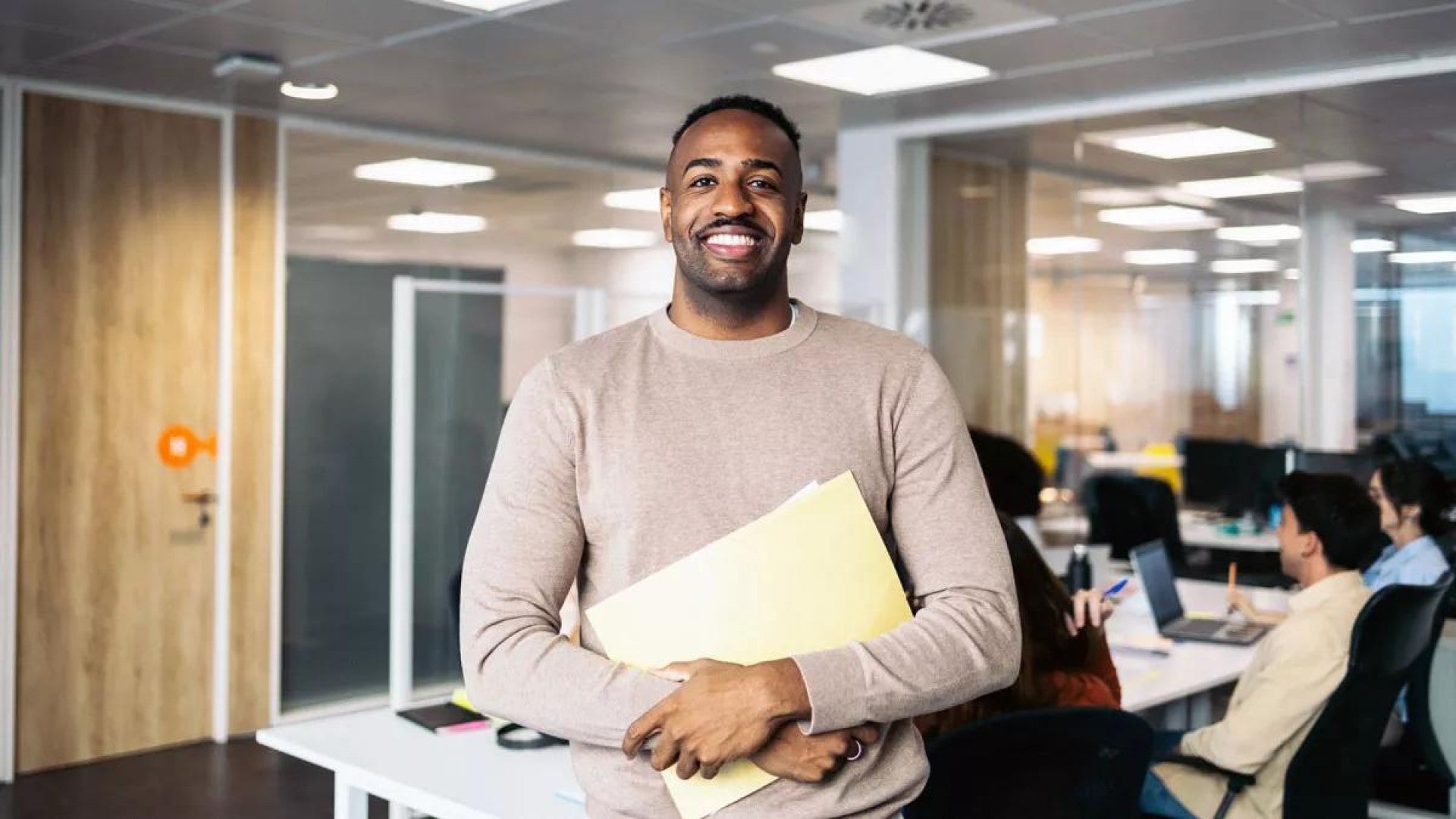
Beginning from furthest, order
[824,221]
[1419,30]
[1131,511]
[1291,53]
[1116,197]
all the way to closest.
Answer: [824,221], [1131,511], [1116,197], [1291,53], [1419,30]

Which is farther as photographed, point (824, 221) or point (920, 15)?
point (824, 221)

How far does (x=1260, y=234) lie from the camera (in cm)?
557

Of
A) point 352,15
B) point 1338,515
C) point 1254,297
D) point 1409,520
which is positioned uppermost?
point 352,15

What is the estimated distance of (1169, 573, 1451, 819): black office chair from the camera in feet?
9.61

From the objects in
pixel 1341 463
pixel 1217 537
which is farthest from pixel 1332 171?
pixel 1217 537

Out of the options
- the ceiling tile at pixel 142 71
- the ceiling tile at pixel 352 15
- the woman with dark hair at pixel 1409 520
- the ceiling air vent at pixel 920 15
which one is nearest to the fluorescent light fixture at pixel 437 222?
the ceiling tile at pixel 142 71

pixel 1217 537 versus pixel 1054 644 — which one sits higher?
pixel 1054 644

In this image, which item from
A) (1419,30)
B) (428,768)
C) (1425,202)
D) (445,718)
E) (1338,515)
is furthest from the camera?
(1425,202)

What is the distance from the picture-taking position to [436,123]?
20.6ft

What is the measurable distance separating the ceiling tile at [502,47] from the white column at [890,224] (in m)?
1.93

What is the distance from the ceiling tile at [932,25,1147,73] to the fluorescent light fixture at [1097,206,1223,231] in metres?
1.12

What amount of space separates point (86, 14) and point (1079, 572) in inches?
138

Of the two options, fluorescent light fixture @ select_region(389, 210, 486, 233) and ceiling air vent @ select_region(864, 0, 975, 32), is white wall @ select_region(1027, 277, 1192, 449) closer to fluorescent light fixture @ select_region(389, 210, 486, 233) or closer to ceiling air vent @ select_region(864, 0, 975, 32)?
ceiling air vent @ select_region(864, 0, 975, 32)

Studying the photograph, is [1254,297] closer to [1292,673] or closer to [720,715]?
[1292,673]
